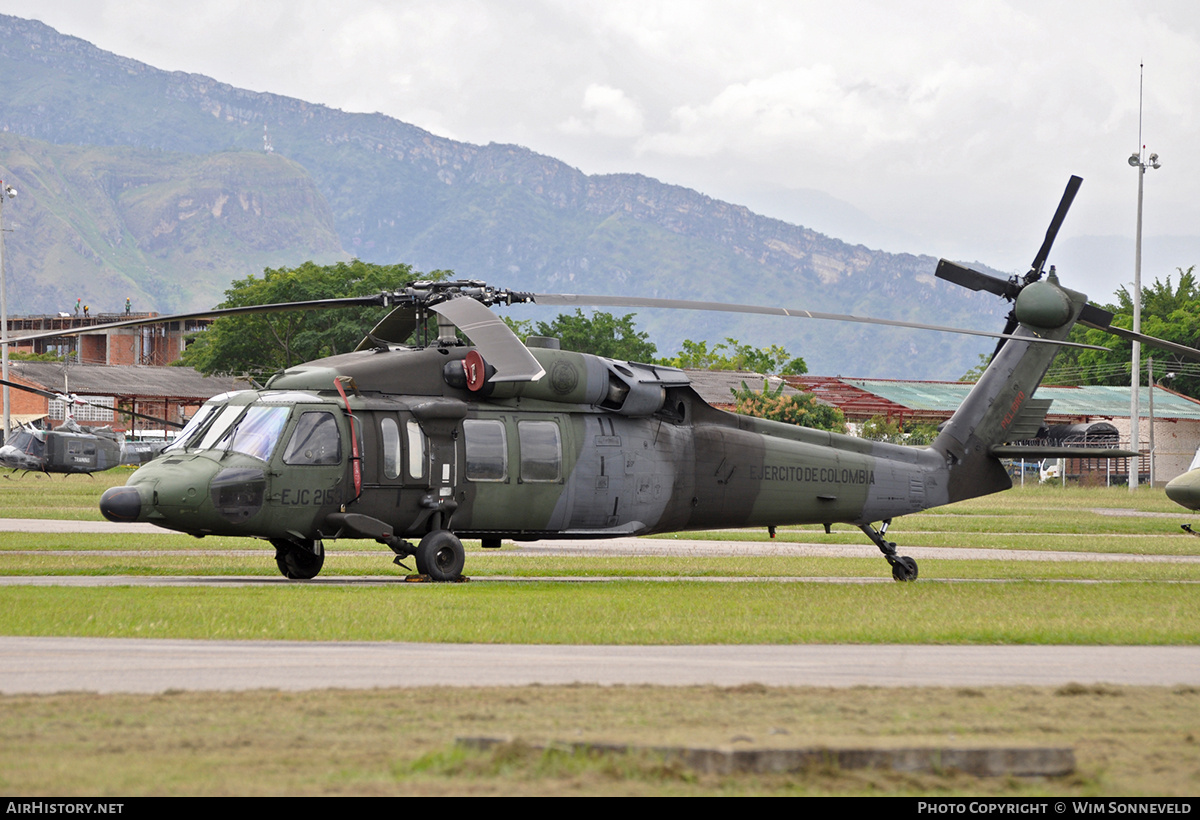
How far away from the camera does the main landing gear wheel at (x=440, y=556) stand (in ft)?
63.6

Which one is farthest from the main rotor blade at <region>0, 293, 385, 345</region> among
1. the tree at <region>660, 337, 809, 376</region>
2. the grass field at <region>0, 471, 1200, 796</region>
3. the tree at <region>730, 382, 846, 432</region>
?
the tree at <region>660, 337, 809, 376</region>

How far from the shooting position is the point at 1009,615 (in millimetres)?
15570

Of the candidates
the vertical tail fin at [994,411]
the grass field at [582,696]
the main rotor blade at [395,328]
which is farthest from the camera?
the vertical tail fin at [994,411]

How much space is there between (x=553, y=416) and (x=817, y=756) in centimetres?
1463

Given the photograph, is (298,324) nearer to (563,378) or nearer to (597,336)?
(597,336)

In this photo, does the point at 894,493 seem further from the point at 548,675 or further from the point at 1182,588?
the point at 548,675

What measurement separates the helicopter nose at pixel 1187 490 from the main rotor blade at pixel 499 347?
56.8ft

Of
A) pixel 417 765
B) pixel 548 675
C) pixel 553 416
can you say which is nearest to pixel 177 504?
pixel 553 416

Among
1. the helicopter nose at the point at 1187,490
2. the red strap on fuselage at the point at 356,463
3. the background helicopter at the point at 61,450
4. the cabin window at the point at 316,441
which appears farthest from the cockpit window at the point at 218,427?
the background helicopter at the point at 61,450

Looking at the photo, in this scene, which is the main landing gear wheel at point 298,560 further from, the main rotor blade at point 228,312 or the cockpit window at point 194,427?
the main rotor blade at point 228,312

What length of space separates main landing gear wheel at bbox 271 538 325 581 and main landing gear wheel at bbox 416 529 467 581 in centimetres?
197

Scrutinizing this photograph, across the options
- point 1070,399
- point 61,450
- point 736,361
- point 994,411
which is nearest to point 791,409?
point 1070,399

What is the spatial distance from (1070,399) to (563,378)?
95252 millimetres

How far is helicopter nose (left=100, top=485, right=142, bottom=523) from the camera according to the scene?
17672 millimetres
